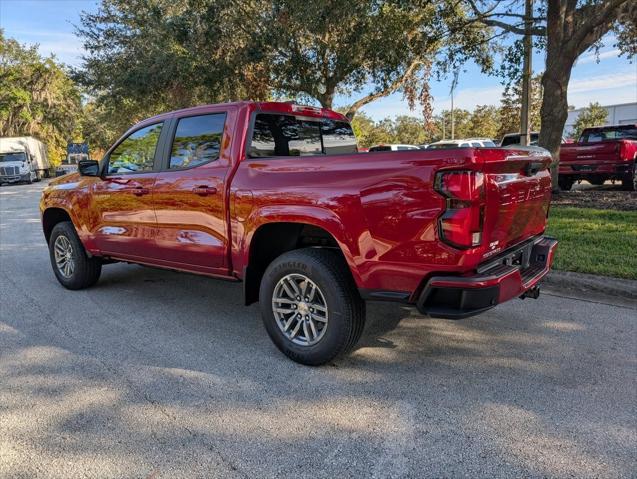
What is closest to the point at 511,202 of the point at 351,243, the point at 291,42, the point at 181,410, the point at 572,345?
the point at 351,243

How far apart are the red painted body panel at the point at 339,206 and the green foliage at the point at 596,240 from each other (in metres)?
2.06

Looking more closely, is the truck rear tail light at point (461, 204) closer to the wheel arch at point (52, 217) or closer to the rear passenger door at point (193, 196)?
the rear passenger door at point (193, 196)

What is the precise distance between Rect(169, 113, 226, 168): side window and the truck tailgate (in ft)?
7.45

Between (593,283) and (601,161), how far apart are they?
9119 millimetres

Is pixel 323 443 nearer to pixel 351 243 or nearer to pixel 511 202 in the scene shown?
pixel 351 243

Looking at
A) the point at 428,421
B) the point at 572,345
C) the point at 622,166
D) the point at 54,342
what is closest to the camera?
the point at 428,421

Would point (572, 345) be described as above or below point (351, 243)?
below

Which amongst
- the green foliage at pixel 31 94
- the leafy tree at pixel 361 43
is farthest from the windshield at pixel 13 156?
the leafy tree at pixel 361 43

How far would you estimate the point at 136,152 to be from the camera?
513cm

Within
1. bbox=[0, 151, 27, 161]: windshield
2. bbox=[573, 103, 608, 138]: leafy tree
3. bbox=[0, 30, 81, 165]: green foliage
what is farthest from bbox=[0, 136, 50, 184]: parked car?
bbox=[573, 103, 608, 138]: leafy tree

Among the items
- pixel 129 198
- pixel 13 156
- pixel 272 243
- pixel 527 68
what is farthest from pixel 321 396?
pixel 13 156

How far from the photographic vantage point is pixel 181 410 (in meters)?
3.16

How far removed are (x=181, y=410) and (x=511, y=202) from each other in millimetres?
2541

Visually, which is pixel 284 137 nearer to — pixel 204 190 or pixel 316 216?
pixel 204 190
